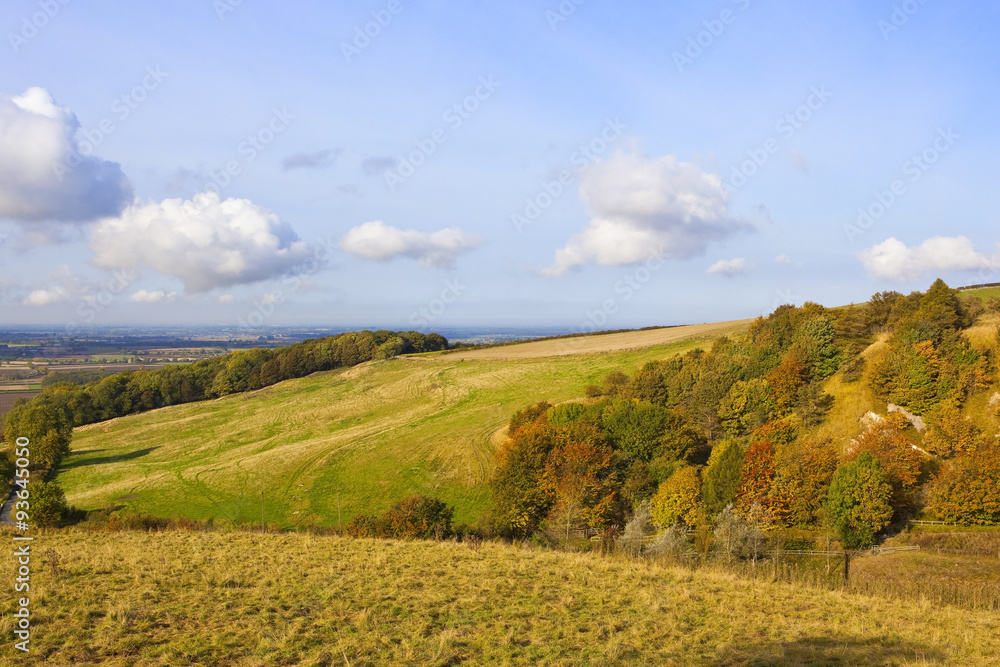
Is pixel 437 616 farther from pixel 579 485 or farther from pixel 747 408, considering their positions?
pixel 747 408

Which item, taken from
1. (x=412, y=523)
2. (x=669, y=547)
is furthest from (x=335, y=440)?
(x=669, y=547)

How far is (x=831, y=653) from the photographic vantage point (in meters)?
13.5

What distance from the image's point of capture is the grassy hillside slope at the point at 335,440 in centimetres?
5403

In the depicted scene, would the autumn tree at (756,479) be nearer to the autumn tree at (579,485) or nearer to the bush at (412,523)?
the autumn tree at (579,485)

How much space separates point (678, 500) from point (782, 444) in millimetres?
12856

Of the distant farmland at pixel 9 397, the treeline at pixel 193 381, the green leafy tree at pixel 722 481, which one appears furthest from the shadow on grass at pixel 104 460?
the green leafy tree at pixel 722 481

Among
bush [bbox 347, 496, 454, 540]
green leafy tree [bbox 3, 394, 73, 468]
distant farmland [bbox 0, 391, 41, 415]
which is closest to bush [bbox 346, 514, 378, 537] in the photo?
bush [bbox 347, 496, 454, 540]

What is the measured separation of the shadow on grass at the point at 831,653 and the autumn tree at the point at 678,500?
1068 inches

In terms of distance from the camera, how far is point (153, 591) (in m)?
15.8

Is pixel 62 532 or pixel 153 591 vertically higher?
pixel 153 591

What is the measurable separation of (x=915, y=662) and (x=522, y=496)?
3385 centimetres

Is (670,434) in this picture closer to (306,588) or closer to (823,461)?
(823,461)

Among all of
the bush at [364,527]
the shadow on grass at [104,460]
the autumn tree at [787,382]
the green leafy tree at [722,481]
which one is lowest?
the shadow on grass at [104,460]

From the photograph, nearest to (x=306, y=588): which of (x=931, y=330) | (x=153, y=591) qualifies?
(x=153, y=591)
